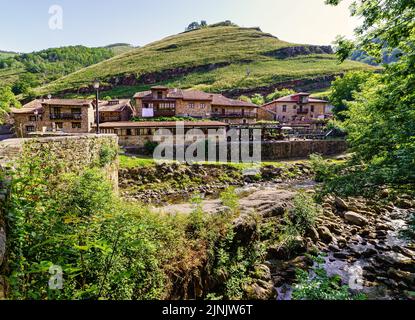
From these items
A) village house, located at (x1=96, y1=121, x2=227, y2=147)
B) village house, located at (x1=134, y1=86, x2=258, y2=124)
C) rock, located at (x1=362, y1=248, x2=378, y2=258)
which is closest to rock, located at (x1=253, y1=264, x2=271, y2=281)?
rock, located at (x1=362, y1=248, x2=378, y2=258)

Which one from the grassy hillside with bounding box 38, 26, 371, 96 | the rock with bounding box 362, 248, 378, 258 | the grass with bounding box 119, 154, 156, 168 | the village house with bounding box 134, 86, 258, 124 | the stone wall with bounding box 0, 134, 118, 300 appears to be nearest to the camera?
the stone wall with bounding box 0, 134, 118, 300

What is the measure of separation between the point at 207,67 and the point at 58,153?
98208mm

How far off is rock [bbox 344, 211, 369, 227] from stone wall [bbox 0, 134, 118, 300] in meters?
16.3

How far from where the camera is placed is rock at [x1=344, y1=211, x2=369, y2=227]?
16688 millimetres

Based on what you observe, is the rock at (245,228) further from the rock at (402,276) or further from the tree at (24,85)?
the tree at (24,85)

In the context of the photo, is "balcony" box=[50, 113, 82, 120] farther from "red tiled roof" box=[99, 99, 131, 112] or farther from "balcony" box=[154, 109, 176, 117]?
"balcony" box=[154, 109, 176, 117]

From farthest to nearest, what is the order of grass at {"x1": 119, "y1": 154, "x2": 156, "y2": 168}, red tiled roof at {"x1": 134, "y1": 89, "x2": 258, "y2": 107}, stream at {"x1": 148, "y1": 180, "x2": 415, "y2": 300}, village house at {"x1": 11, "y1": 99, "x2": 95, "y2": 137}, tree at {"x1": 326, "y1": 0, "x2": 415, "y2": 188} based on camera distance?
red tiled roof at {"x1": 134, "y1": 89, "x2": 258, "y2": 107}, village house at {"x1": 11, "y1": 99, "x2": 95, "y2": 137}, grass at {"x1": 119, "y1": 154, "x2": 156, "y2": 168}, stream at {"x1": 148, "y1": 180, "x2": 415, "y2": 300}, tree at {"x1": 326, "y1": 0, "x2": 415, "y2": 188}

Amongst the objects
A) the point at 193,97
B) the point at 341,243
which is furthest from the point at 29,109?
the point at 341,243

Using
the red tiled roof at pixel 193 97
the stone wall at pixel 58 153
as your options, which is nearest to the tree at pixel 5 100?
the stone wall at pixel 58 153

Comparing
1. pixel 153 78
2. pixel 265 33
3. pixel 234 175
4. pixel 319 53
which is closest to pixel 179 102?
pixel 234 175

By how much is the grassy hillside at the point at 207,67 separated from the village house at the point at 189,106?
3167cm

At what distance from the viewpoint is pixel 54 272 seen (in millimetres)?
3973

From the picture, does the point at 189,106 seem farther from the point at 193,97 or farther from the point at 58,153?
the point at 58,153

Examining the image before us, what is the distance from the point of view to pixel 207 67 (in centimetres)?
10025
